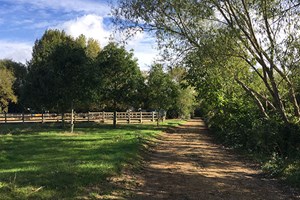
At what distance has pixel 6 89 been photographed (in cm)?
6356

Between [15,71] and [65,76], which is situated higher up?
[15,71]

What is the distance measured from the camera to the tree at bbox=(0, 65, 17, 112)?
63.3 metres

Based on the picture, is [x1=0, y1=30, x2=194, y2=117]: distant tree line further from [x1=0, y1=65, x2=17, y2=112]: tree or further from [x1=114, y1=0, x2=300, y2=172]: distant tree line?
[x1=0, y1=65, x2=17, y2=112]: tree

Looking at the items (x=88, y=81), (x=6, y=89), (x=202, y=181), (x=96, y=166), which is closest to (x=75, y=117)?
(x=88, y=81)

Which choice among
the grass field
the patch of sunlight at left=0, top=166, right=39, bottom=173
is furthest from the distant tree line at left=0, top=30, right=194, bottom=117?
the patch of sunlight at left=0, top=166, right=39, bottom=173

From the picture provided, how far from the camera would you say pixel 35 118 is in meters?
42.8

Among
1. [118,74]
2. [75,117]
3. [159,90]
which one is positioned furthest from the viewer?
[75,117]

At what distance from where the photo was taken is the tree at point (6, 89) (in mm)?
63281

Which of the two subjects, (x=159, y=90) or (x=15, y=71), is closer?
(x=159, y=90)


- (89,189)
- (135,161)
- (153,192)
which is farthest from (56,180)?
(135,161)

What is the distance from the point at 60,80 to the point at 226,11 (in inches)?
550

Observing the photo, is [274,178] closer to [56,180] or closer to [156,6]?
[56,180]

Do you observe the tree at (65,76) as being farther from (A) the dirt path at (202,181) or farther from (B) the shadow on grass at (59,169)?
(A) the dirt path at (202,181)

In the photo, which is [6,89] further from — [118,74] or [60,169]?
[60,169]
